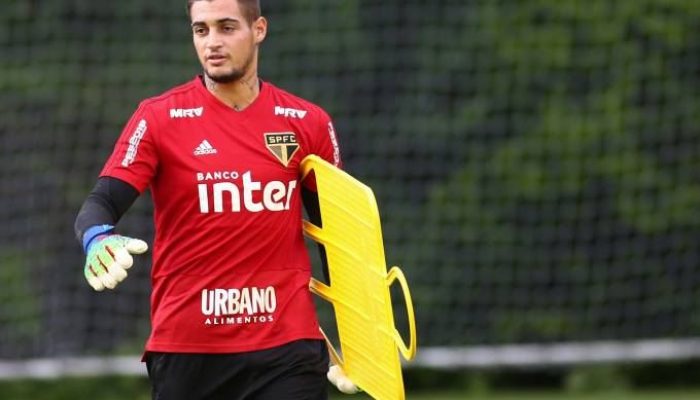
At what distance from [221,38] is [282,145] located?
346mm

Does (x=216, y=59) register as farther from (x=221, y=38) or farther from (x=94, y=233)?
(x=94, y=233)

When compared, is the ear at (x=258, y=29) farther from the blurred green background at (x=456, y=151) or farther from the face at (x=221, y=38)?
the blurred green background at (x=456, y=151)

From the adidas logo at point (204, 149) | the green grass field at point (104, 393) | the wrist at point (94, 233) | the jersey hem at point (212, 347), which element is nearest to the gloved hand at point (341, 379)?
the jersey hem at point (212, 347)

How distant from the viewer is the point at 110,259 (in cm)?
432

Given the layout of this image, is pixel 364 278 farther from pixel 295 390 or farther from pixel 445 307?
pixel 445 307

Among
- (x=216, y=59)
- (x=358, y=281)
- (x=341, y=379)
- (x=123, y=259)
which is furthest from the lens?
(x=341, y=379)

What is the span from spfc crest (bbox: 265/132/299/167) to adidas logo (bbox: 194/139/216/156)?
0.16 metres

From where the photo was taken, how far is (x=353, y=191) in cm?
475

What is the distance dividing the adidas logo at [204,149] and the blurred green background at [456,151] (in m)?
4.00

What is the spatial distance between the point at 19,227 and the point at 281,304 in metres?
4.17

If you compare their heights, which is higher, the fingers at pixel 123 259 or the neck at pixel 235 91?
the neck at pixel 235 91

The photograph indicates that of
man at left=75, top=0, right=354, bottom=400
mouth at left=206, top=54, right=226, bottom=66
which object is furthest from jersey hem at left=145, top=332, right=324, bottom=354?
mouth at left=206, top=54, right=226, bottom=66

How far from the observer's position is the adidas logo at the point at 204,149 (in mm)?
4660

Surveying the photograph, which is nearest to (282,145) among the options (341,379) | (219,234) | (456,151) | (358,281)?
(219,234)
